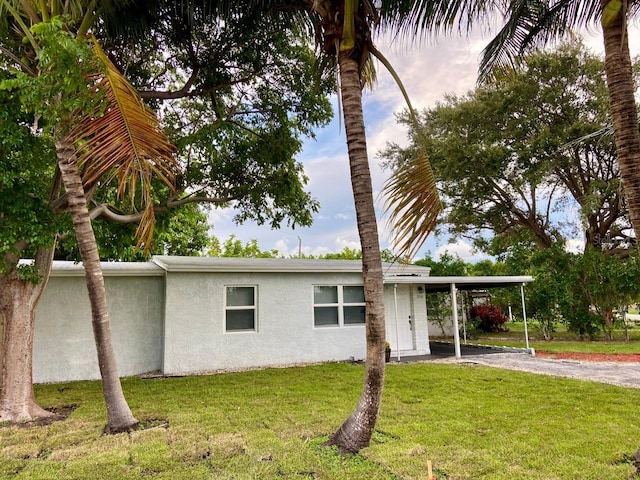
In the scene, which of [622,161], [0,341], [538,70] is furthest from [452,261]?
[0,341]

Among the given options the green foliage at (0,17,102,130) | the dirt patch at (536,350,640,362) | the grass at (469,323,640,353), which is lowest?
the dirt patch at (536,350,640,362)

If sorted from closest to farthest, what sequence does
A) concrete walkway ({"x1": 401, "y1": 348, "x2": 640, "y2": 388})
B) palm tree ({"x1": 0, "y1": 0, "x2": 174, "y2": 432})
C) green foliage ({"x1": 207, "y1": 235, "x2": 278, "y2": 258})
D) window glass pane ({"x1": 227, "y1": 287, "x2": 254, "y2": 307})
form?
palm tree ({"x1": 0, "y1": 0, "x2": 174, "y2": 432}) → concrete walkway ({"x1": 401, "y1": 348, "x2": 640, "y2": 388}) → window glass pane ({"x1": 227, "y1": 287, "x2": 254, "y2": 307}) → green foliage ({"x1": 207, "y1": 235, "x2": 278, "y2": 258})

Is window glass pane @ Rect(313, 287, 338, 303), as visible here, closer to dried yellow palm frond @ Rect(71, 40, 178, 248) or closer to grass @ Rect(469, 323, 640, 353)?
grass @ Rect(469, 323, 640, 353)

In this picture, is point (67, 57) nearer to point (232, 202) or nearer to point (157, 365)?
point (232, 202)

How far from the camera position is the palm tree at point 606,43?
15.1 feet

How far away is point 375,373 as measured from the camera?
181 inches

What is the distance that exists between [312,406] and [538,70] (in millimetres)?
17662

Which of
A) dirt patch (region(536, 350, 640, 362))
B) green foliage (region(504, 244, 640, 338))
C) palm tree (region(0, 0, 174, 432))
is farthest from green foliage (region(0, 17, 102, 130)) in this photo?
green foliage (region(504, 244, 640, 338))

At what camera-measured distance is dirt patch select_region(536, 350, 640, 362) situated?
36.9ft

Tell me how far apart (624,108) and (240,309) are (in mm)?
8959

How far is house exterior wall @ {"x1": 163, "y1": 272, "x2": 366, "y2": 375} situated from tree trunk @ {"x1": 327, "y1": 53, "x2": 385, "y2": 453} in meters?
6.27

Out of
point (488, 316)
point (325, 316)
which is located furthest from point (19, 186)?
point (488, 316)

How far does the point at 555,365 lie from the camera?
10.6 metres

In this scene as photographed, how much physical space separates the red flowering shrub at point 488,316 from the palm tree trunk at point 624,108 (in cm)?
1546
